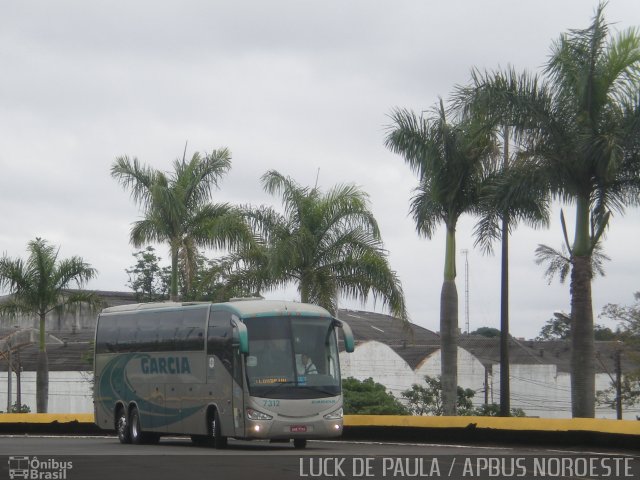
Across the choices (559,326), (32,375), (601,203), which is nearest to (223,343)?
(601,203)

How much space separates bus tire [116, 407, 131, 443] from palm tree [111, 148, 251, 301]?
863 centimetres

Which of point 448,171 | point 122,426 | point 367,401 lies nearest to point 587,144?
point 448,171

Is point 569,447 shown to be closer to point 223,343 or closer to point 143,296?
point 223,343

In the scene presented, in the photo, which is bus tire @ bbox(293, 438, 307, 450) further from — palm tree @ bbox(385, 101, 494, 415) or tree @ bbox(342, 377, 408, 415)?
tree @ bbox(342, 377, 408, 415)

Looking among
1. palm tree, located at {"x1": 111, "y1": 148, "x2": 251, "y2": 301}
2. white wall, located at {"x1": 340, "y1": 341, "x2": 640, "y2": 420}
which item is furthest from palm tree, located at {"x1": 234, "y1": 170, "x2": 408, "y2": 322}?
white wall, located at {"x1": 340, "y1": 341, "x2": 640, "y2": 420}

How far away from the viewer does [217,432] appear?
26.2 metres

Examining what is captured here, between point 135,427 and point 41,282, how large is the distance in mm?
16275

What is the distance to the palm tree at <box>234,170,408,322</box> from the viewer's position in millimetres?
37406

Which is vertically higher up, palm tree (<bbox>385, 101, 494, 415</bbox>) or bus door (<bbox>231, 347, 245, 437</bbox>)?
palm tree (<bbox>385, 101, 494, 415</bbox>)

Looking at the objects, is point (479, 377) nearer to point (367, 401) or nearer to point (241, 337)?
point (367, 401)

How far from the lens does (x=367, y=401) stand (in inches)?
1724

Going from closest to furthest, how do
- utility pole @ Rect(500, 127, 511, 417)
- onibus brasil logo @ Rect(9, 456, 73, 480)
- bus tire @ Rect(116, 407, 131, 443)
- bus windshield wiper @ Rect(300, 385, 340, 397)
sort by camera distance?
onibus brasil logo @ Rect(9, 456, 73, 480) < bus windshield wiper @ Rect(300, 385, 340, 397) < bus tire @ Rect(116, 407, 131, 443) < utility pole @ Rect(500, 127, 511, 417)

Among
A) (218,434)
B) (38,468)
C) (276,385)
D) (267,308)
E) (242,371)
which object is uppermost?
(267,308)

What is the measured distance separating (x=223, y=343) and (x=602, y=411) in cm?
4992
